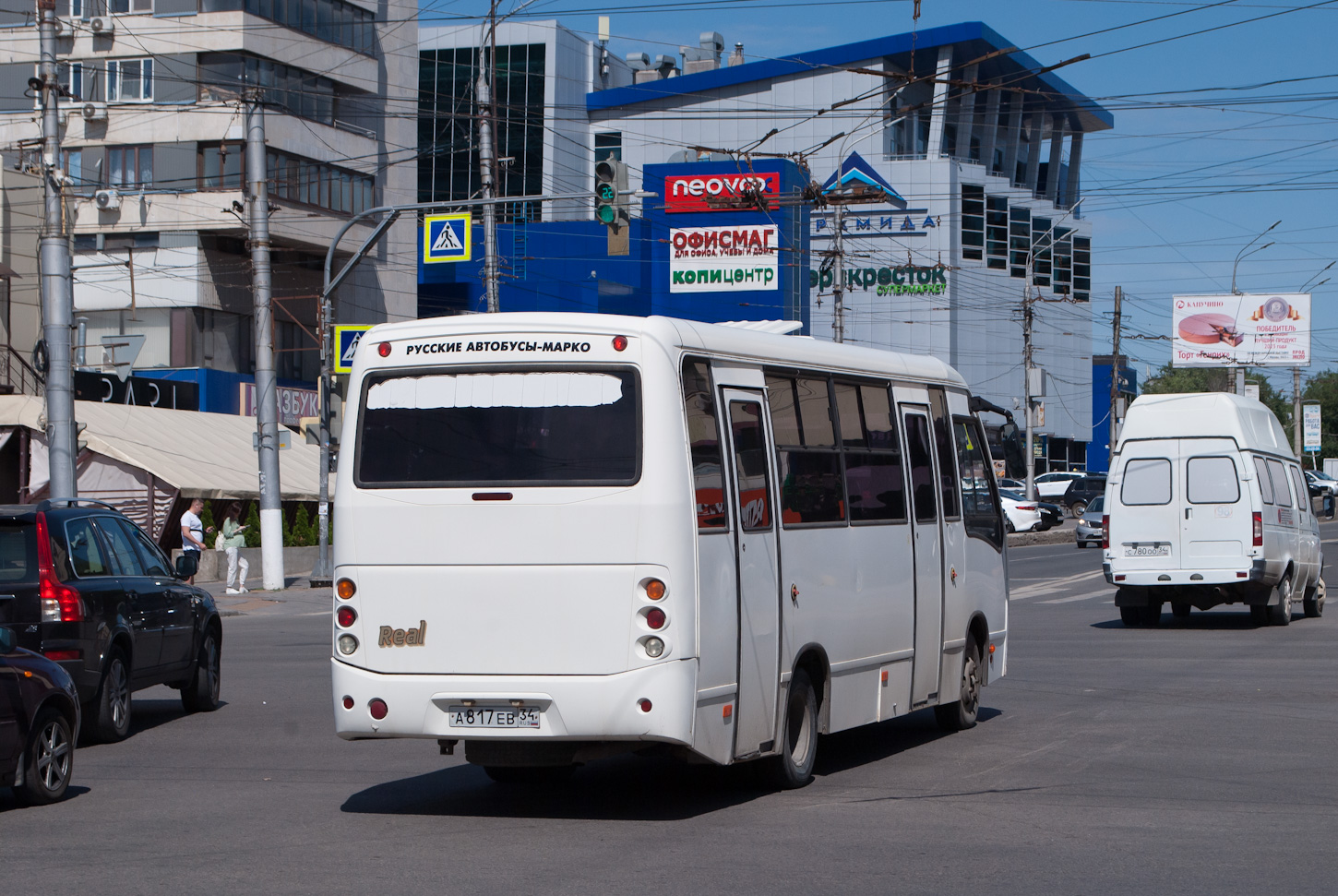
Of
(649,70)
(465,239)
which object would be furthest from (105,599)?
(649,70)

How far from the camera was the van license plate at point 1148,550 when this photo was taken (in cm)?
2183

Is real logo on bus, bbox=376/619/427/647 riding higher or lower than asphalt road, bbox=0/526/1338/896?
higher

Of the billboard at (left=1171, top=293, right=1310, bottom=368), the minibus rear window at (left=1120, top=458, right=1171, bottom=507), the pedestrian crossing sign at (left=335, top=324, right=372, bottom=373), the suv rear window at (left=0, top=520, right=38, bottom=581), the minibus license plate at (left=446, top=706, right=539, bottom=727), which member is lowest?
the minibus license plate at (left=446, top=706, right=539, bottom=727)

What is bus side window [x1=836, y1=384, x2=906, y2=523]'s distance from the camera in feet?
34.9

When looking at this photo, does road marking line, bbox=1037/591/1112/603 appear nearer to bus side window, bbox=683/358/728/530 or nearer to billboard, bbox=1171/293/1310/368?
bus side window, bbox=683/358/728/530

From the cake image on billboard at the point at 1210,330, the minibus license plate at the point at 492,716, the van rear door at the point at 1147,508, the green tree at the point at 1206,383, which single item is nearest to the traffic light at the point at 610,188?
the van rear door at the point at 1147,508

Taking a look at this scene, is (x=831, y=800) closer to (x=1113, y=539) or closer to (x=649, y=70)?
(x=1113, y=539)

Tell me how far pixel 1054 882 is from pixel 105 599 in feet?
25.6

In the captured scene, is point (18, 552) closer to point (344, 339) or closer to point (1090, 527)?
point (344, 339)

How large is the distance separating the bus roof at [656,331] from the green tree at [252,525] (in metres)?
29.2

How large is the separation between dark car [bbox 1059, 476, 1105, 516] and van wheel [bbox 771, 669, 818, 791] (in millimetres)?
61173

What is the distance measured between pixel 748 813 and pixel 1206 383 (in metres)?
127

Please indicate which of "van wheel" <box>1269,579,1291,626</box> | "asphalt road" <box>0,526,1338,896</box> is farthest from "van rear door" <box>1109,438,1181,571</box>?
"asphalt road" <box>0,526,1338,896</box>

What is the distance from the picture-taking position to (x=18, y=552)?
11703 millimetres
